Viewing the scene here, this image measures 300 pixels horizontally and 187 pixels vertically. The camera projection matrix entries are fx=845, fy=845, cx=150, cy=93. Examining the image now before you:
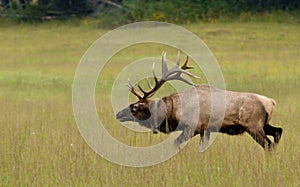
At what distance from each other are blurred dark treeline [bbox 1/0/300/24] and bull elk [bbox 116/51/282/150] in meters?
24.3

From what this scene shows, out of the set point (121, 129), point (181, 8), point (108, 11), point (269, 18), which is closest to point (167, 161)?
point (121, 129)

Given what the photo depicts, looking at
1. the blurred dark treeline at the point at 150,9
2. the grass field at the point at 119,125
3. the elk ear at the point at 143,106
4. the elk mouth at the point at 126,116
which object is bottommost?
the blurred dark treeline at the point at 150,9

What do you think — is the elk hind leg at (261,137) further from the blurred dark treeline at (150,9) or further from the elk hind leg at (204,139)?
the blurred dark treeline at (150,9)

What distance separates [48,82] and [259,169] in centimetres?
1110

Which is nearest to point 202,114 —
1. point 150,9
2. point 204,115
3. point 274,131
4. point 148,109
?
point 204,115

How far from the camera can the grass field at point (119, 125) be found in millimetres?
8016

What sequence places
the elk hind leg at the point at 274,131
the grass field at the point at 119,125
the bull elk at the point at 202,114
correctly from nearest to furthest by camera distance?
1. the grass field at the point at 119,125
2. the bull elk at the point at 202,114
3. the elk hind leg at the point at 274,131

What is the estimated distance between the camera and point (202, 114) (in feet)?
32.1

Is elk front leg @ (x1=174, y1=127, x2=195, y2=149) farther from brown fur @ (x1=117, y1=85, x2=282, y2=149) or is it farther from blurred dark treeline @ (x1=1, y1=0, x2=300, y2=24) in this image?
blurred dark treeline @ (x1=1, y1=0, x2=300, y2=24)

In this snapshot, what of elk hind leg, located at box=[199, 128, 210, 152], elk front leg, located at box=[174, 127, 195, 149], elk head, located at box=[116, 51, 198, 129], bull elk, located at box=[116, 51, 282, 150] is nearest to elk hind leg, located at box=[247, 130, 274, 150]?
bull elk, located at box=[116, 51, 282, 150]

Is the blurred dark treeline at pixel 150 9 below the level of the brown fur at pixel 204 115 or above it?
below

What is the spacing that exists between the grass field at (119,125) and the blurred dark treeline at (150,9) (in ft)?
21.5

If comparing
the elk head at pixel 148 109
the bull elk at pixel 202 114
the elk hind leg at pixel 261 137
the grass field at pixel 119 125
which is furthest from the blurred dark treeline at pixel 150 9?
the elk hind leg at pixel 261 137

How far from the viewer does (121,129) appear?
449 inches
